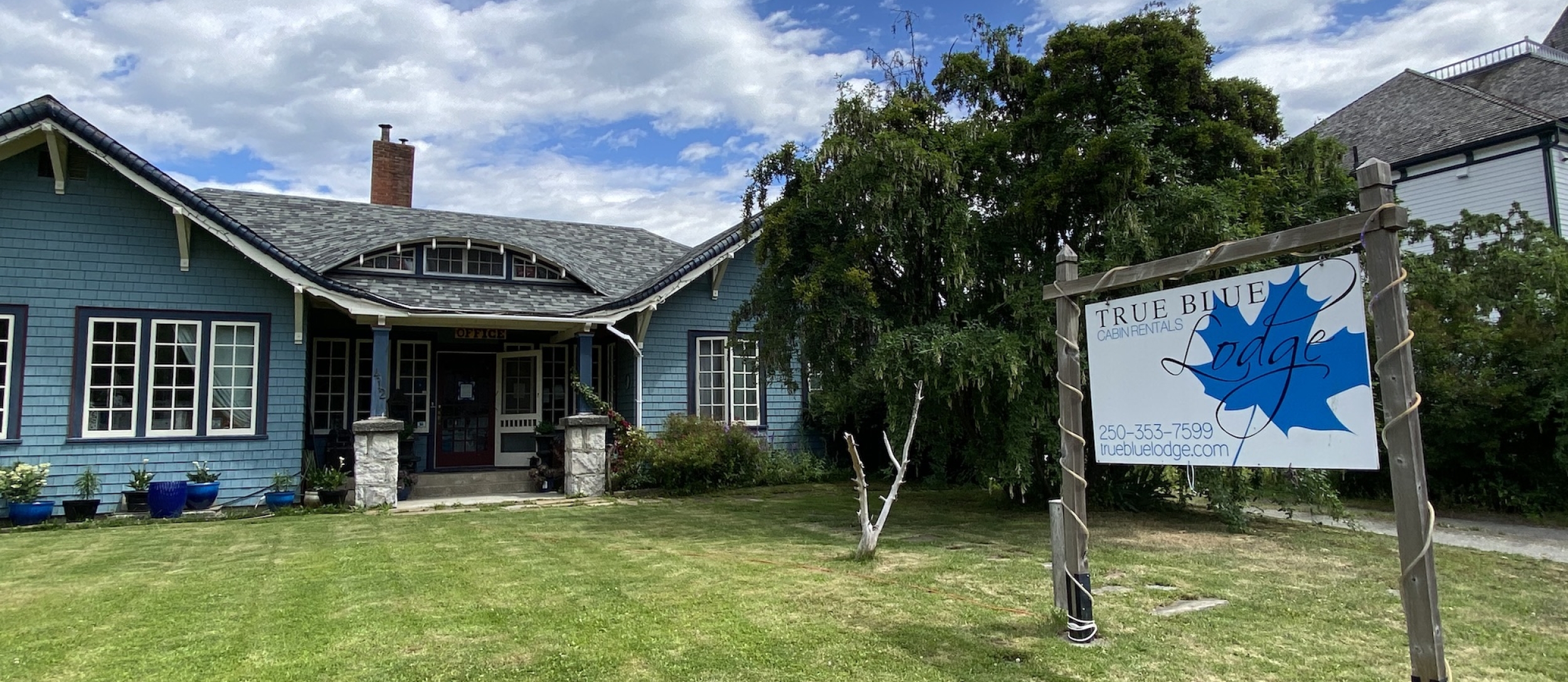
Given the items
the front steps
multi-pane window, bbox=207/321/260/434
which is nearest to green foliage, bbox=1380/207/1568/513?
the front steps

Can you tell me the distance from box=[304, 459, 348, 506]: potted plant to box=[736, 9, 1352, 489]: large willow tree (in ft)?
20.2

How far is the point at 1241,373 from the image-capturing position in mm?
4016

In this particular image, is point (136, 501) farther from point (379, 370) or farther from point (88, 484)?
point (379, 370)

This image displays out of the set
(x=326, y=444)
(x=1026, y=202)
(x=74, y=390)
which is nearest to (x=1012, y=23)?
(x=1026, y=202)

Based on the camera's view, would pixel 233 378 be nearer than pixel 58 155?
No

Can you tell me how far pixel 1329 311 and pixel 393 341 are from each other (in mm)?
13159

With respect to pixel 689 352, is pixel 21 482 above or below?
below

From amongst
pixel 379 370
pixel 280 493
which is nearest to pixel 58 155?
pixel 379 370

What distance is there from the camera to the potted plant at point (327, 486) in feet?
36.0

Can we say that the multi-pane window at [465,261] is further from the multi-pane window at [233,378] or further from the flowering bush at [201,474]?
the flowering bush at [201,474]

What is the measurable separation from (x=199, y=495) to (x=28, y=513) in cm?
163

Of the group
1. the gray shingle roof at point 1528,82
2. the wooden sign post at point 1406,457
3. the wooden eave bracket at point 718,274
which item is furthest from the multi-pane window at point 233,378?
the gray shingle roof at point 1528,82

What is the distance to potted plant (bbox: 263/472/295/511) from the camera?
35.3 feet

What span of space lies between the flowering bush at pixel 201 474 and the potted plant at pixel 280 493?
649 millimetres
